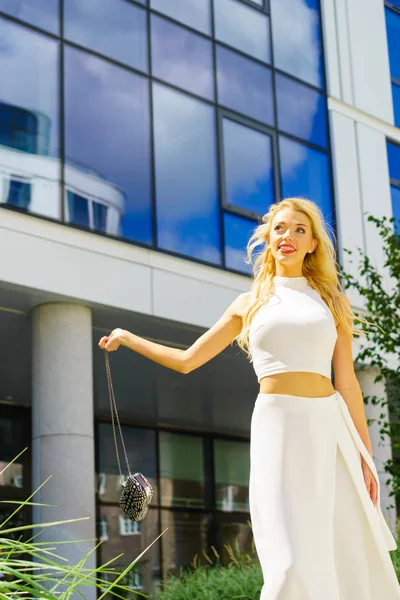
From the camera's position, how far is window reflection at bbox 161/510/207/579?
1684cm

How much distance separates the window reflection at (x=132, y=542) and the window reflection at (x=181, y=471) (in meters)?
0.58

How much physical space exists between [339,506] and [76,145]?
7.45m

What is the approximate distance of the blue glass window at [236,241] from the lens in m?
12.3

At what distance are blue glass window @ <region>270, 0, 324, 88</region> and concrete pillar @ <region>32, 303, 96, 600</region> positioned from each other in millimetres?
5083

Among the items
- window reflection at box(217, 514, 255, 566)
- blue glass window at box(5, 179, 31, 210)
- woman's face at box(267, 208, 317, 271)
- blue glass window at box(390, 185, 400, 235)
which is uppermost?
blue glass window at box(390, 185, 400, 235)

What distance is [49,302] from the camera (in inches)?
419

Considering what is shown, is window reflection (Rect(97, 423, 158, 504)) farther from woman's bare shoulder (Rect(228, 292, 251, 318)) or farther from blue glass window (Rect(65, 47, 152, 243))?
woman's bare shoulder (Rect(228, 292, 251, 318))

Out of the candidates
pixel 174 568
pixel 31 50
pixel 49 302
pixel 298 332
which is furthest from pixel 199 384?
pixel 298 332

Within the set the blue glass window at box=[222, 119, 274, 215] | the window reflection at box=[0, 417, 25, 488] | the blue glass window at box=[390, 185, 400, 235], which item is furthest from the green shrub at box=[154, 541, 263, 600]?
the blue glass window at box=[390, 185, 400, 235]

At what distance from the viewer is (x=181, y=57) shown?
40.5 ft

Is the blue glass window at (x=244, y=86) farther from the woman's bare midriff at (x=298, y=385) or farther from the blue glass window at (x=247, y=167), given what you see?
the woman's bare midriff at (x=298, y=385)

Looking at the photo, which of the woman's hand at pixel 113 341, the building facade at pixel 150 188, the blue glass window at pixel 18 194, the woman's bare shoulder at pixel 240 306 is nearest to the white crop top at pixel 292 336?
the woman's bare shoulder at pixel 240 306

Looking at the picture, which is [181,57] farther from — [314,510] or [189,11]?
[314,510]

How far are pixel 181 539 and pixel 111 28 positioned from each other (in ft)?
29.0
